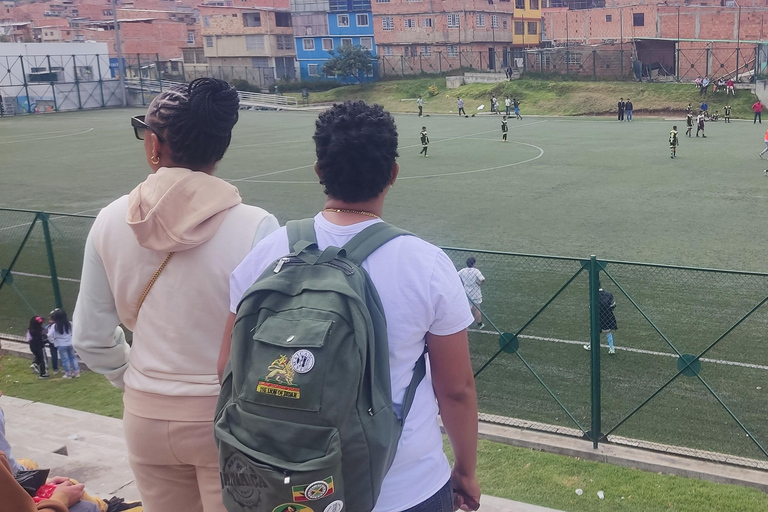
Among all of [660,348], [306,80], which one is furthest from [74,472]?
[306,80]

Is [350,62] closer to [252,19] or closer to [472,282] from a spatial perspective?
[252,19]

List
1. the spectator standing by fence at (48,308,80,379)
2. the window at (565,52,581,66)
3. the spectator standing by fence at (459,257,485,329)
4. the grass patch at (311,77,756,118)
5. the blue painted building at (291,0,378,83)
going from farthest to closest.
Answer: the blue painted building at (291,0,378,83), the window at (565,52,581,66), the grass patch at (311,77,756,118), the spectator standing by fence at (48,308,80,379), the spectator standing by fence at (459,257,485,329)

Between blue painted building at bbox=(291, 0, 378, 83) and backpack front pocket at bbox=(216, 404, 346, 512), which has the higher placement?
blue painted building at bbox=(291, 0, 378, 83)

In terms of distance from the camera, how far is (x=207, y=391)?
2.83 m

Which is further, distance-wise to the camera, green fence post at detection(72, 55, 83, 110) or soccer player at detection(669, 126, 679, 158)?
green fence post at detection(72, 55, 83, 110)

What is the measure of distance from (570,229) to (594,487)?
11.1 m

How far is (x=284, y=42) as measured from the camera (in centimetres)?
7850

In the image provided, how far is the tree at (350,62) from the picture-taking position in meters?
68.0

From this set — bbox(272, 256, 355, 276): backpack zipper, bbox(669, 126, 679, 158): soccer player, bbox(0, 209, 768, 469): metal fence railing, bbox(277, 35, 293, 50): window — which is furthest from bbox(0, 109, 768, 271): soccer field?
bbox(277, 35, 293, 50): window

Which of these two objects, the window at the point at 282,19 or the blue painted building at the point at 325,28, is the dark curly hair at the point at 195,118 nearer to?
Answer: the blue painted building at the point at 325,28

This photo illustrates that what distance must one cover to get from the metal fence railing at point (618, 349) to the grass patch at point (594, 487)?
610 mm

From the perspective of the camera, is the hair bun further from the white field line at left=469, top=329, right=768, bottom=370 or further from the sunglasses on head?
the white field line at left=469, top=329, right=768, bottom=370

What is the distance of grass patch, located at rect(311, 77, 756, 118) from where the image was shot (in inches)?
1816

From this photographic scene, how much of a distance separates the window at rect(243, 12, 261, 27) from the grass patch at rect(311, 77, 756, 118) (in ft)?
66.8
